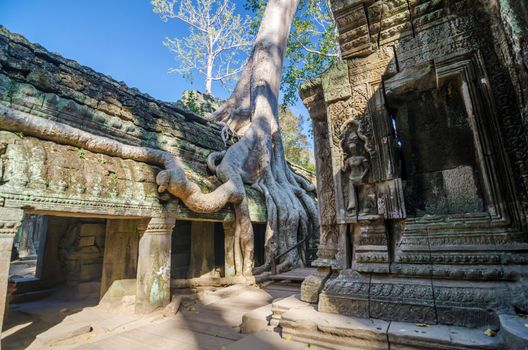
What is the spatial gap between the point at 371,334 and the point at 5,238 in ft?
12.2

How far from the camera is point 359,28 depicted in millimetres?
2953

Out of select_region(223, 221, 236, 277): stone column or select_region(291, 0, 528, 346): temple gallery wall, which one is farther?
select_region(223, 221, 236, 277): stone column

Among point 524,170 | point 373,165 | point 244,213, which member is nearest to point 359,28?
point 373,165

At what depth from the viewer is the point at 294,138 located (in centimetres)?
2188

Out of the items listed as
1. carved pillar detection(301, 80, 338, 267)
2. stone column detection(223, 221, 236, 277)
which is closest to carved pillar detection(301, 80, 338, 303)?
carved pillar detection(301, 80, 338, 267)

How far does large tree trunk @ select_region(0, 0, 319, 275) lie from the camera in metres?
4.14

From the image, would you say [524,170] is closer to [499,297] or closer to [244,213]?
[499,297]

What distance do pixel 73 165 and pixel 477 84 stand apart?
4590 mm

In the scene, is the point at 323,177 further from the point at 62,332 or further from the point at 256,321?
the point at 62,332

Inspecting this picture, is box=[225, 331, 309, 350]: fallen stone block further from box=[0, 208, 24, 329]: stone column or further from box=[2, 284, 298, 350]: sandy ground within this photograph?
box=[0, 208, 24, 329]: stone column

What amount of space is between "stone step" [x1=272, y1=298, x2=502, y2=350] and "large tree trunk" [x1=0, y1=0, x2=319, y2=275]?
308cm

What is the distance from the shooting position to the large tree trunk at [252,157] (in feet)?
13.6

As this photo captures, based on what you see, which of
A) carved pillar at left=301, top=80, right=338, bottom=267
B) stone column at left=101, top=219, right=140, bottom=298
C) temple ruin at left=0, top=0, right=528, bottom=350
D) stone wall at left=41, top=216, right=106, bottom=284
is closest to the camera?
temple ruin at left=0, top=0, right=528, bottom=350

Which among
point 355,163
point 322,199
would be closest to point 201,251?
point 322,199
